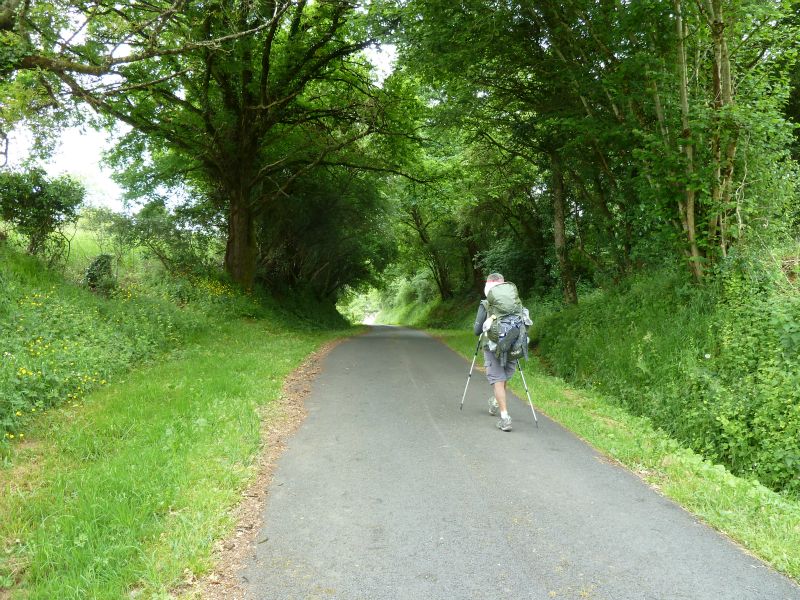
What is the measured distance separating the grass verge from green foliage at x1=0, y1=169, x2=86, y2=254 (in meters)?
11.3

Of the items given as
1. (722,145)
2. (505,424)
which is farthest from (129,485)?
(722,145)

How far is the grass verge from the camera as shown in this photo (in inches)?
157

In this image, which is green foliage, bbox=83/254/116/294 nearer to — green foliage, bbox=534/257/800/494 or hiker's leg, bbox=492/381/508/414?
hiker's leg, bbox=492/381/508/414

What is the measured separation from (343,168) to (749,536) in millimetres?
18858

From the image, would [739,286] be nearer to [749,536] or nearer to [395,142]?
[749,536]

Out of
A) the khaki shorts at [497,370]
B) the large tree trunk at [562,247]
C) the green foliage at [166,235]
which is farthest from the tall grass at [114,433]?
the large tree trunk at [562,247]

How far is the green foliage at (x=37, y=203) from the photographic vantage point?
11.4 meters

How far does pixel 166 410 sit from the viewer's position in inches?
270

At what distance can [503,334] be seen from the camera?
23.3 ft

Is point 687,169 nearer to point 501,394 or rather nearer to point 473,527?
point 501,394

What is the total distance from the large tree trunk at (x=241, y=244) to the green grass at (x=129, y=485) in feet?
36.1

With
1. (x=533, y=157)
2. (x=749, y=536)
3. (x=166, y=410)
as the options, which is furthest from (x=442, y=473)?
(x=533, y=157)

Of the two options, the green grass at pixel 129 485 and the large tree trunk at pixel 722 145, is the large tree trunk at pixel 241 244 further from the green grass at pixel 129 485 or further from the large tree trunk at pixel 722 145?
the large tree trunk at pixel 722 145

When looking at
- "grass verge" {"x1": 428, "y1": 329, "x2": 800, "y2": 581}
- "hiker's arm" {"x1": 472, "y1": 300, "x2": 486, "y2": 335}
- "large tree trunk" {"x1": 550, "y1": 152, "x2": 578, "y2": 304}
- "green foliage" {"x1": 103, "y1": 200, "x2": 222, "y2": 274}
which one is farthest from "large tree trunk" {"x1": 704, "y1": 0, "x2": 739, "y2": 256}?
"green foliage" {"x1": 103, "y1": 200, "x2": 222, "y2": 274}
